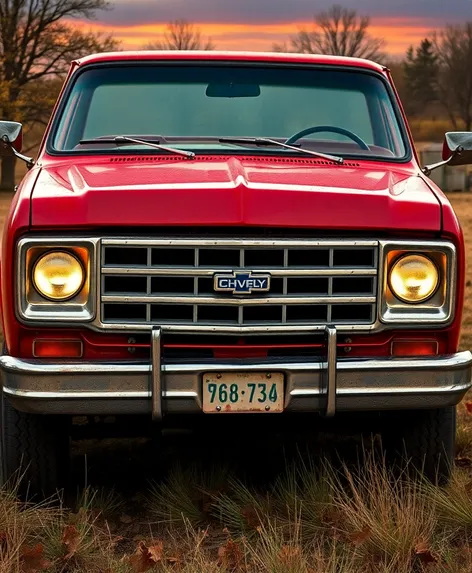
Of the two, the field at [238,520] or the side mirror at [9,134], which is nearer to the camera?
the field at [238,520]

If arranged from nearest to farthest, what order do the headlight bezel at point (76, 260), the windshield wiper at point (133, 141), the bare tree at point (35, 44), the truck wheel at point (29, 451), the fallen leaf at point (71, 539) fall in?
the fallen leaf at point (71, 539)
the headlight bezel at point (76, 260)
the truck wheel at point (29, 451)
the windshield wiper at point (133, 141)
the bare tree at point (35, 44)

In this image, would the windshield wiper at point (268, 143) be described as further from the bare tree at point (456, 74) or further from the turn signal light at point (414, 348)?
the bare tree at point (456, 74)

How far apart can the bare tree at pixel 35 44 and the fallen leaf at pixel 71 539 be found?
1460 inches

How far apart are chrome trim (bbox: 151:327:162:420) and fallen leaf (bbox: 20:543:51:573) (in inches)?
24.9

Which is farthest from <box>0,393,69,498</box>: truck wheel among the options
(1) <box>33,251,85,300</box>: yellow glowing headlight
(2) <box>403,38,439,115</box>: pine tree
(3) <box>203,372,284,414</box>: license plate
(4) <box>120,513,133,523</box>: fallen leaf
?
(2) <box>403,38,439,115</box>: pine tree

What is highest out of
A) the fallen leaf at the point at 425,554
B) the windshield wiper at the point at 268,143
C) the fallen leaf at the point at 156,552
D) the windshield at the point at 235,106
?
the windshield at the point at 235,106

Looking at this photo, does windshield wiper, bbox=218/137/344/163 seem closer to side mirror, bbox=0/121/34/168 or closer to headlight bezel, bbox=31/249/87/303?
side mirror, bbox=0/121/34/168

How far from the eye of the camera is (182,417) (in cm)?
443

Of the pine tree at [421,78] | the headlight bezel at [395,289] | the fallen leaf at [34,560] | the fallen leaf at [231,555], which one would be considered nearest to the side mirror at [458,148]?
the headlight bezel at [395,289]

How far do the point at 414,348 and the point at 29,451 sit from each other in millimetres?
1570

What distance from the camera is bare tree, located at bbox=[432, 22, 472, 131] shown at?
6450cm

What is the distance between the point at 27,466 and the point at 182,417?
2.18 feet

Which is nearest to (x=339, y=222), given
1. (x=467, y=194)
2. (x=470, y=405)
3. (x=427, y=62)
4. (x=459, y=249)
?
(x=459, y=249)

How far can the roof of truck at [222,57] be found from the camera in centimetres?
535
